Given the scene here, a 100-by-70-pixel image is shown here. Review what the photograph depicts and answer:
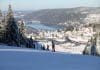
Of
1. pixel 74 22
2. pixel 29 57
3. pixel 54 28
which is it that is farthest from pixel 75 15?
pixel 29 57

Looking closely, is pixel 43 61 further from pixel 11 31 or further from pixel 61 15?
pixel 11 31

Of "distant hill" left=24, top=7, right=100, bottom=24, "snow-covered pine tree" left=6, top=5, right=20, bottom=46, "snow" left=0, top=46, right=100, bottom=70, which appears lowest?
"snow" left=0, top=46, right=100, bottom=70

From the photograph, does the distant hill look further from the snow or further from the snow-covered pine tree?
the snow

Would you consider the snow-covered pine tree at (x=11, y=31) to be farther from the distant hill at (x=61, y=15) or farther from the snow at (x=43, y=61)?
the snow at (x=43, y=61)

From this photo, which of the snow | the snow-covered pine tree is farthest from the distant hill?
the snow

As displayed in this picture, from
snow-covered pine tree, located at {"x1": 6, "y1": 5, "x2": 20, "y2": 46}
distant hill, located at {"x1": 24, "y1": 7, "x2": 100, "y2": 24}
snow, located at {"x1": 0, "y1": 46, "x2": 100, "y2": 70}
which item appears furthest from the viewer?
snow-covered pine tree, located at {"x1": 6, "y1": 5, "x2": 20, "y2": 46}
